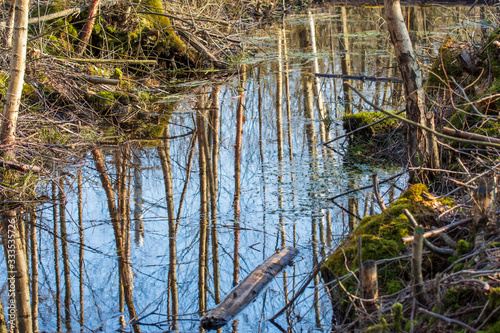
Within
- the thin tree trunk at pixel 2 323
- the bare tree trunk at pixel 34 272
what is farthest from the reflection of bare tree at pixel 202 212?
the thin tree trunk at pixel 2 323

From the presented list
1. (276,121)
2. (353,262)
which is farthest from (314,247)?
(276,121)

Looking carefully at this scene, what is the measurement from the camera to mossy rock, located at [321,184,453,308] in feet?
9.51

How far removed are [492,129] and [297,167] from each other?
237 cm

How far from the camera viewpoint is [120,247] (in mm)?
4230

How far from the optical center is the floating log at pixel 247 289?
3.10 metres

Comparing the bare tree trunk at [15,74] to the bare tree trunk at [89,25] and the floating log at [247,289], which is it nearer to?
the floating log at [247,289]

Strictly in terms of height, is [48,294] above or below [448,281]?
below

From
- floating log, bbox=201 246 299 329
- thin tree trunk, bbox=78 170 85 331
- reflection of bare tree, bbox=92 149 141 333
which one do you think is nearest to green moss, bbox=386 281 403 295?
floating log, bbox=201 246 299 329

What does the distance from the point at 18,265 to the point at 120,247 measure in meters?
0.83

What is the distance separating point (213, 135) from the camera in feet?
24.7

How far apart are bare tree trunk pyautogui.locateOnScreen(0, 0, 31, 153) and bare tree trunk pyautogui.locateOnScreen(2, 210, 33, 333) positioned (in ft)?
3.00

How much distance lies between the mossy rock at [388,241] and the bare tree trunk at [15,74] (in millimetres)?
3784

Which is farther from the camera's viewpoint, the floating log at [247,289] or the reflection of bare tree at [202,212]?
the reflection of bare tree at [202,212]

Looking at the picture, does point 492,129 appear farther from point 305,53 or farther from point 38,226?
point 305,53
